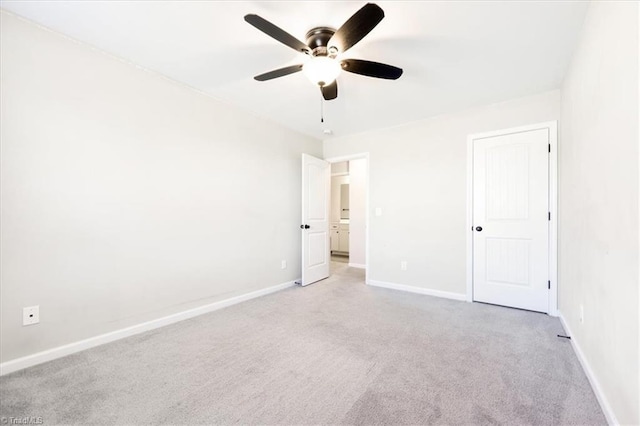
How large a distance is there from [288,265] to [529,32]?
3578mm

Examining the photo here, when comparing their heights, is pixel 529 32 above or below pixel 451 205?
above

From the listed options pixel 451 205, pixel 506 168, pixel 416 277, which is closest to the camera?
pixel 506 168

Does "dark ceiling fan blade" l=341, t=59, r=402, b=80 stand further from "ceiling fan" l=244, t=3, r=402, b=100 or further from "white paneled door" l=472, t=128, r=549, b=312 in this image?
"white paneled door" l=472, t=128, r=549, b=312

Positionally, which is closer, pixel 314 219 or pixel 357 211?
pixel 314 219

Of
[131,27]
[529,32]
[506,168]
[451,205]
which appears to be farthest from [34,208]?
[506,168]

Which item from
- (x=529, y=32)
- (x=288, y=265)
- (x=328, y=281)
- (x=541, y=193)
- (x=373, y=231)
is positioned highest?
(x=529, y=32)

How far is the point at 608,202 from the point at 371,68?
5.37ft

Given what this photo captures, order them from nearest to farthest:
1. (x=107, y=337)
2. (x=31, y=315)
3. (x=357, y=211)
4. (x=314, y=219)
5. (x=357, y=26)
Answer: (x=357, y=26)
(x=31, y=315)
(x=107, y=337)
(x=314, y=219)
(x=357, y=211)

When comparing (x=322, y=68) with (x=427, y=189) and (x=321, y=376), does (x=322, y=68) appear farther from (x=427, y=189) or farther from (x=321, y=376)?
(x=427, y=189)

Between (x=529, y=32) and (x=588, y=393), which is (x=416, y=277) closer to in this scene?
(x=588, y=393)

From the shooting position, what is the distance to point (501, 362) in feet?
6.40

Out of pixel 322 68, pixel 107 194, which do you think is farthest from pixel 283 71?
pixel 107 194

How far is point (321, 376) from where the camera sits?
180cm

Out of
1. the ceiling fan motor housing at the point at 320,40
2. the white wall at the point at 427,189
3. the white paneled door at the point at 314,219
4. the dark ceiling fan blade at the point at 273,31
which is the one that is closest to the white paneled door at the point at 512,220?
the white wall at the point at 427,189
